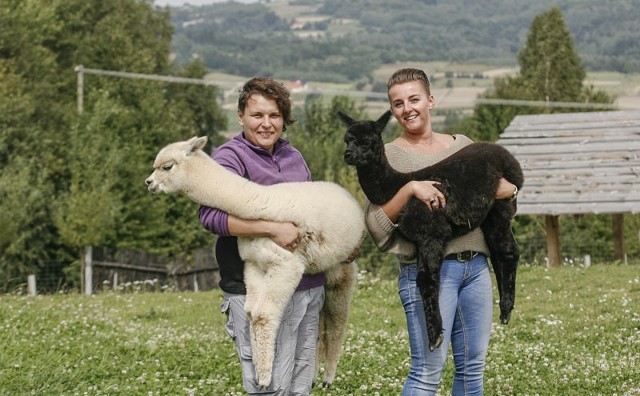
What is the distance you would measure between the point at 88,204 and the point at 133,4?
2954 centimetres

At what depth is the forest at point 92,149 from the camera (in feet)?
119

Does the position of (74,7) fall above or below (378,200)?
above

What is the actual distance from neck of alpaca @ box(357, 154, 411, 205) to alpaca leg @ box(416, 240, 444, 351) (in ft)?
1.25

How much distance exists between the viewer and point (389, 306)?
1442 centimetres

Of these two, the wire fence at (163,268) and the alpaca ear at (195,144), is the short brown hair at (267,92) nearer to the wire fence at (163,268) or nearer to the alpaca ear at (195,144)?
the alpaca ear at (195,144)

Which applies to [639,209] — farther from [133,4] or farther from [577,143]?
[133,4]

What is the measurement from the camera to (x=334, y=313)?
249 inches

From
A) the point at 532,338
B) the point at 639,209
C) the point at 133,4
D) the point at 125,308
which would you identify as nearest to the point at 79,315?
the point at 125,308

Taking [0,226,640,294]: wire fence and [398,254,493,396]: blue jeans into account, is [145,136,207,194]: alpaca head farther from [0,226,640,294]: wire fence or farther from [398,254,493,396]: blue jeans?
[0,226,640,294]: wire fence

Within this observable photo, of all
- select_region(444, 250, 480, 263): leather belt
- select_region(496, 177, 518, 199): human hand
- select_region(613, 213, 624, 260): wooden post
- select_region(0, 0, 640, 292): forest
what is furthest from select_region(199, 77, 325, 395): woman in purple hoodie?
select_region(0, 0, 640, 292): forest

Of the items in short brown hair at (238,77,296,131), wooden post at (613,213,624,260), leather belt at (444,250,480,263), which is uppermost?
short brown hair at (238,77,296,131)

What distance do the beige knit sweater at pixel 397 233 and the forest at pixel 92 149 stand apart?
70.5 ft

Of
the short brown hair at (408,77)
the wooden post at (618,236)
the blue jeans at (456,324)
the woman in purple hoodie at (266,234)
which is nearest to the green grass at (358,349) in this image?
the blue jeans at (456,324)

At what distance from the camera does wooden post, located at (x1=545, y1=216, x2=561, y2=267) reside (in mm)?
19922
